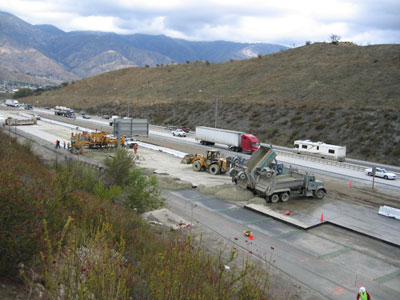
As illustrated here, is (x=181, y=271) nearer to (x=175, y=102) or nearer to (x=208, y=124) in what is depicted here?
(x=208, y=124)

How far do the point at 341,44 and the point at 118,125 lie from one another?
301ft

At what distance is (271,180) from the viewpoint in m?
22.8

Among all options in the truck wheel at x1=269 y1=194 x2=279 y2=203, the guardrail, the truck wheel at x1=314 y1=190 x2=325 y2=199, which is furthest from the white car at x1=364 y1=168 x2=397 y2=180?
the truck wheel at x1=269 y1=194 x2=279 y2=203

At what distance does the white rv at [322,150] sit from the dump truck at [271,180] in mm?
17856

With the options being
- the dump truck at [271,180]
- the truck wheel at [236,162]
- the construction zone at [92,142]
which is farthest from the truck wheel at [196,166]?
the construction zone at [92,142]

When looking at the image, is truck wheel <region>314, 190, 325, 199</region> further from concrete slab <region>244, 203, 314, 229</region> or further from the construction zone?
the construction zone

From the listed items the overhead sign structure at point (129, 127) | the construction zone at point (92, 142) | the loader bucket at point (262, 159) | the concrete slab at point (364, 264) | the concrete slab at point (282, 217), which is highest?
the overhead sign structure at point (129, 127)

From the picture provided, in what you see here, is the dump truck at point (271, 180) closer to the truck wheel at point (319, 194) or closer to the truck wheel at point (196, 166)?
the truck wheel at point (319, 194)

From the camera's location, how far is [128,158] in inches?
815

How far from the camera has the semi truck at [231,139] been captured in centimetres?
4398

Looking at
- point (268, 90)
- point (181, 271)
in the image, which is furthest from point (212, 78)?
point (181, 271)

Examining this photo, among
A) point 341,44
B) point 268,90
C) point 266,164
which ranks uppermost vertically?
point 341,44

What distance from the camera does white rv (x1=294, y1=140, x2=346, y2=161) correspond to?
4114 centimetres

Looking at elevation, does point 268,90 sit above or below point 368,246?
above
